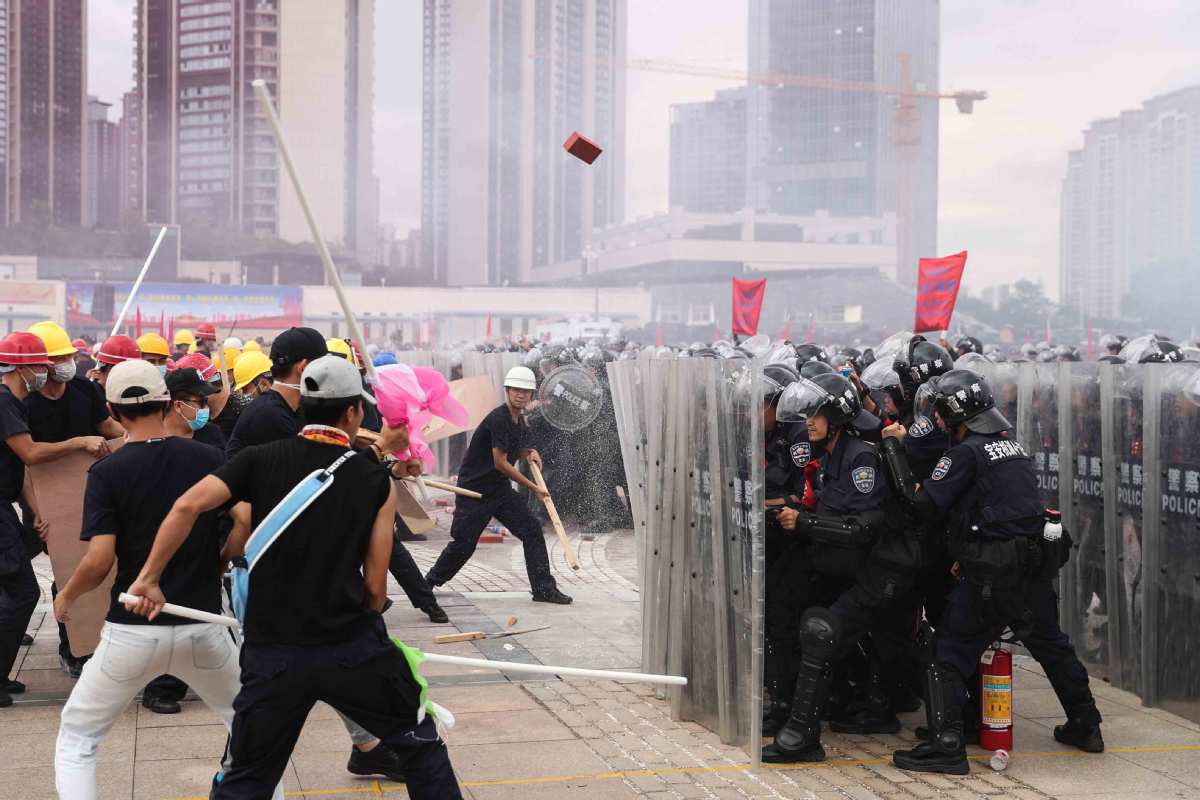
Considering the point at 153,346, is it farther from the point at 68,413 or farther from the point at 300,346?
the point at 300,346

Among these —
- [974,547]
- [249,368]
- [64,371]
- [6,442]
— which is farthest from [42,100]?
[974,547]

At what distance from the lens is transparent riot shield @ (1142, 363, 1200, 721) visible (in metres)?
6.47

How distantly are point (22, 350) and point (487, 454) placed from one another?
3.63 meters

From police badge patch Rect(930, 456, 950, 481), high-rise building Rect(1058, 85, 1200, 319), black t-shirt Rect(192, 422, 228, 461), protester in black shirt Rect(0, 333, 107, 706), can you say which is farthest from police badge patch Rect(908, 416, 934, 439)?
high-rise building Rect(1058, 85, 1200, 319)

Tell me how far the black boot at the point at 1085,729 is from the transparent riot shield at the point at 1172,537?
83cm

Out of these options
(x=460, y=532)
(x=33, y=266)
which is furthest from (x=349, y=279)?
(x=460, y=532)

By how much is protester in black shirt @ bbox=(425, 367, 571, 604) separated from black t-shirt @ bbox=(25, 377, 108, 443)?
9.64 feet

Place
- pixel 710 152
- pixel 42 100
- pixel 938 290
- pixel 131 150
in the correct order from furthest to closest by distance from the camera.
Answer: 1. pixel 710 152
2. pixel 131 150
3. pixel 42 100
4. pixel 938 290

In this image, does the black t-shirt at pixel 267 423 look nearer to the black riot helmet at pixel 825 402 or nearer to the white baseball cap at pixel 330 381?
the white baseball cap at pixel 330 381

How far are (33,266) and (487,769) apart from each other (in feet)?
256

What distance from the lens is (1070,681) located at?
235 inches

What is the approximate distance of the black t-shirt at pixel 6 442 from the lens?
652 cm

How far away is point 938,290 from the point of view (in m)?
12.2

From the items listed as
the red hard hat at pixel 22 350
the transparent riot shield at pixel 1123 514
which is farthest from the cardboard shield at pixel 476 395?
the transparent riot shield at pixel 1123 514
